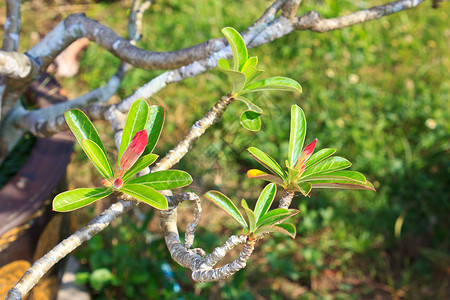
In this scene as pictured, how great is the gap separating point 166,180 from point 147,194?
4 centimetres

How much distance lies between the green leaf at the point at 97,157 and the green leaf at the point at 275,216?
9.7 inches

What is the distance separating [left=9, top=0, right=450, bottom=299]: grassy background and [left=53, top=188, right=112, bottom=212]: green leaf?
2.36 feet

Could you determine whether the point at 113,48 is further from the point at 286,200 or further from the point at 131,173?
the point at 286,200

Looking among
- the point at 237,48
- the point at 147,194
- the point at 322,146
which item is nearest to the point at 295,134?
the point at 237,48

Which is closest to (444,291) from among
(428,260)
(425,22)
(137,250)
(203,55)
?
(428,260)

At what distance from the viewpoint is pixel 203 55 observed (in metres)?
0.92

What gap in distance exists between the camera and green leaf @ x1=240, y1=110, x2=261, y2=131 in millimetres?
713

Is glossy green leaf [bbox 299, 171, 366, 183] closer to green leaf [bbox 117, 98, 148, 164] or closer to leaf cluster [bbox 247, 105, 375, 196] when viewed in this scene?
leaf cluster [bbox 247, 105, 375, 196]

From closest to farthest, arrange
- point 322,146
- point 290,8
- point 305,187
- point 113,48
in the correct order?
point 305,187
point 290,8
point 113,48
point 322,146

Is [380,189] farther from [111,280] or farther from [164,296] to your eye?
[111,280]

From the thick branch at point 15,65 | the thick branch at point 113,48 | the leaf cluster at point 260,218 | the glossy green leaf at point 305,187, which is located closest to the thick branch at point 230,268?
the leaf cluster at point 260,218

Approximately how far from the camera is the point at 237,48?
0.69 meters

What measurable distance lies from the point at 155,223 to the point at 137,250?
10.4 inches

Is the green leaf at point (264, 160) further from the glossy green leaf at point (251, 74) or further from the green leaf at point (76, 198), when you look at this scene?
the green leaf at point (76, 198)
